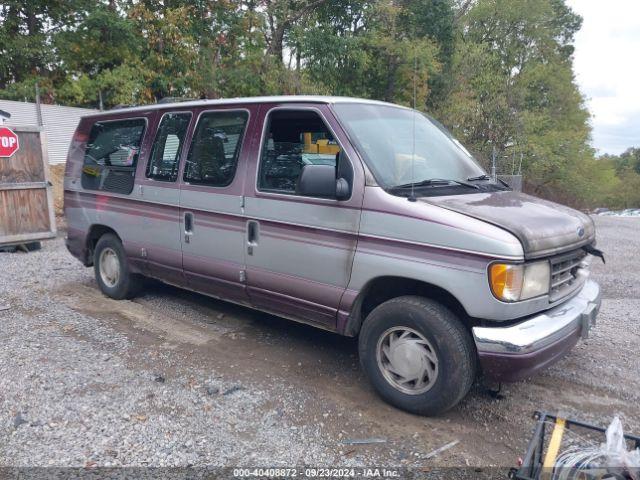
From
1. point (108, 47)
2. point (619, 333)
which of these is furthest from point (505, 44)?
point (619, 333)

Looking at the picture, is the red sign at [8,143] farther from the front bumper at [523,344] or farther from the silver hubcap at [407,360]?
the front bumper at [523,344]

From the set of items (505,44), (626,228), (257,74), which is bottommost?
(626,228)

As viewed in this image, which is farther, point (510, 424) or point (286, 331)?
point (286, 331)

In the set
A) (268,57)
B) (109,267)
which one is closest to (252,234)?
(109,267)

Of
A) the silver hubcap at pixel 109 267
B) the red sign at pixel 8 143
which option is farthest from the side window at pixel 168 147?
the red sign at pixel 8 143

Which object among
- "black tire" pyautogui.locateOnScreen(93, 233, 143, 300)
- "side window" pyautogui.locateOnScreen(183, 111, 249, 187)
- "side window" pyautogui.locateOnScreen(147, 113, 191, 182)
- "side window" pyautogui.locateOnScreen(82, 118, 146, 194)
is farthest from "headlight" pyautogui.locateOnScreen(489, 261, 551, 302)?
"black tire" pyautogui.locateOnScreen(93, 233, 143, 300)

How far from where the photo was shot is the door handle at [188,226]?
4.97 m

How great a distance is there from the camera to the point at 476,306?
328 centimetres

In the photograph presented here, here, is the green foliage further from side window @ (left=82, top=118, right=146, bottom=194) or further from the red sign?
side window @ (left=82, top=118, right=146, bottom=194)

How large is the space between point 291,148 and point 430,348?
192 cm

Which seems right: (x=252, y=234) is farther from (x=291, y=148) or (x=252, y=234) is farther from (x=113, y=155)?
(x=113, y=155)

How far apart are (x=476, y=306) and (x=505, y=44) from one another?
35.1 metres

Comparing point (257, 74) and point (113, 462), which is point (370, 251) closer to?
point (113, 462)

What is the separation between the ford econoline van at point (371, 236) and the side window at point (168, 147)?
15 mm
